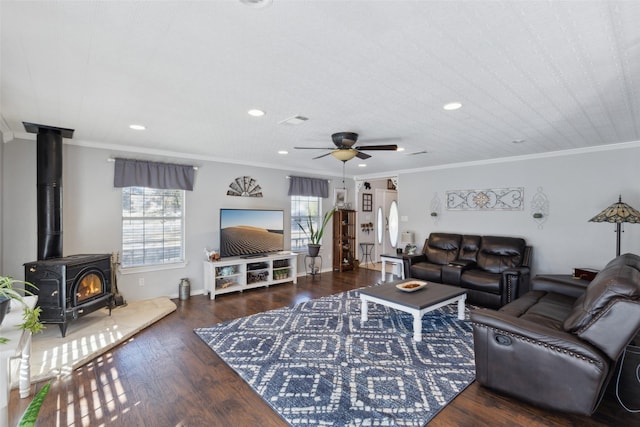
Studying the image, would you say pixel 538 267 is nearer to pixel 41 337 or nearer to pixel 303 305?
pixel 303 305

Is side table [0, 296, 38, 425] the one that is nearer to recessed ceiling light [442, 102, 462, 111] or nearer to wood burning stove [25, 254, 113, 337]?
wood burning stove [25, 254, 113, 337]

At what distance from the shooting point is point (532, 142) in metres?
3.99

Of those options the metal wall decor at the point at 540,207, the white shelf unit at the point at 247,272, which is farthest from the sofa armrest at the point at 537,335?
the white shelf unit at the point at 247,272

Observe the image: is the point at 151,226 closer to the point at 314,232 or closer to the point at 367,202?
the point at 314,232

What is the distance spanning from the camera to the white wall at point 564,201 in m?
4.06

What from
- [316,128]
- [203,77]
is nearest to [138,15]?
[203,77]

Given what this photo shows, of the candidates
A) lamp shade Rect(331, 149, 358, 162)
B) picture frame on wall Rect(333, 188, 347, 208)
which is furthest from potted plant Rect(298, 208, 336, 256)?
lamp shade Rect(331, 149, 358, 162)

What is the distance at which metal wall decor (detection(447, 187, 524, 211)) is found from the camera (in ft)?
16.5

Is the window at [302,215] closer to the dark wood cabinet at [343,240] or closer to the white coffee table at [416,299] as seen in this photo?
the dark wood cabinet at [343,240]

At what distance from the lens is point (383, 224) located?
27.7ft

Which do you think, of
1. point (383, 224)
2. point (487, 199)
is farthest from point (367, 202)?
point (487, 199)

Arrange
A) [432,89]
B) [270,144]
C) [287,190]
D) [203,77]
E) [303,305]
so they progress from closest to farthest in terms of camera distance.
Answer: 1. [203,77]
2. [432,89]
3. [270,144]
4. [303,305]
5. [287,190]

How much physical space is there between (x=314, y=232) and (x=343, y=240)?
0.80 metres

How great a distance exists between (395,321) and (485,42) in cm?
320
